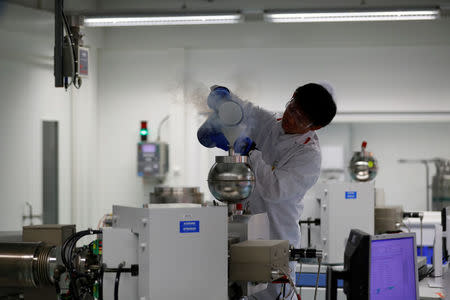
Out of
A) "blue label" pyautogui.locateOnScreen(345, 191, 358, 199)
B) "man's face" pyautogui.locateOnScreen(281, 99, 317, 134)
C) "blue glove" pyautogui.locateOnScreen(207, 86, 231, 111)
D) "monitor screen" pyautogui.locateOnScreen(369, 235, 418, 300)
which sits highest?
"blue glove" pyautogui.locateOnScreen(207, 86, 231, 111)

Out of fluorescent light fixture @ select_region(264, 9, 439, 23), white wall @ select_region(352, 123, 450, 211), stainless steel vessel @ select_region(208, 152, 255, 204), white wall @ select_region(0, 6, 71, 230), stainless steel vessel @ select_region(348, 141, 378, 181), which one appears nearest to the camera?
stainless steel vessel @ select_region(208, 152, 255, 204)

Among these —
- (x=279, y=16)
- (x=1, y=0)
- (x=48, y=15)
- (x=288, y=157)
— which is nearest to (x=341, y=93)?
(x=279, y=16)

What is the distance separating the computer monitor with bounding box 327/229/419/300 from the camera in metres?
1.65

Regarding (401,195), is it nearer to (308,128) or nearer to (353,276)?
(308,128)

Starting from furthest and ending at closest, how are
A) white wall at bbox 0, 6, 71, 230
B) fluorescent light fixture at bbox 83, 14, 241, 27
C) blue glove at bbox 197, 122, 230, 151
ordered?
1. fluorescent light fixture at bbox 83, 14, 241, 27
2. white wall at bbox 0, 6, 71, 230
3. blue glove at bbox 197, 122, 230, 151

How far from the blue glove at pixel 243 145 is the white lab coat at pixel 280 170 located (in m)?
0.11

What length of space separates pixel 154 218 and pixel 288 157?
1.03 metres

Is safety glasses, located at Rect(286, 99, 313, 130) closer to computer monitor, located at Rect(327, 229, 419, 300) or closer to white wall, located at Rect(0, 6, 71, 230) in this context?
computer monitor, located at Rect(327, 229, 419, 300)

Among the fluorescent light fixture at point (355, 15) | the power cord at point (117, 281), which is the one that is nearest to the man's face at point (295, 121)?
the power cord at point (117, 281)

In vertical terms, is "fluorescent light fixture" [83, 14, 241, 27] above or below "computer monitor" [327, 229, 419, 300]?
above

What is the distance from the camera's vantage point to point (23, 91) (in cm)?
474

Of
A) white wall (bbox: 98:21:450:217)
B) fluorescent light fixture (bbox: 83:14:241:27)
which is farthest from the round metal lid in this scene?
white wall (bbox: 98:21:450:217)

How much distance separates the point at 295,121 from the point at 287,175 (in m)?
0.23

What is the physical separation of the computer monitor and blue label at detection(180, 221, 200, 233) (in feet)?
1.27
